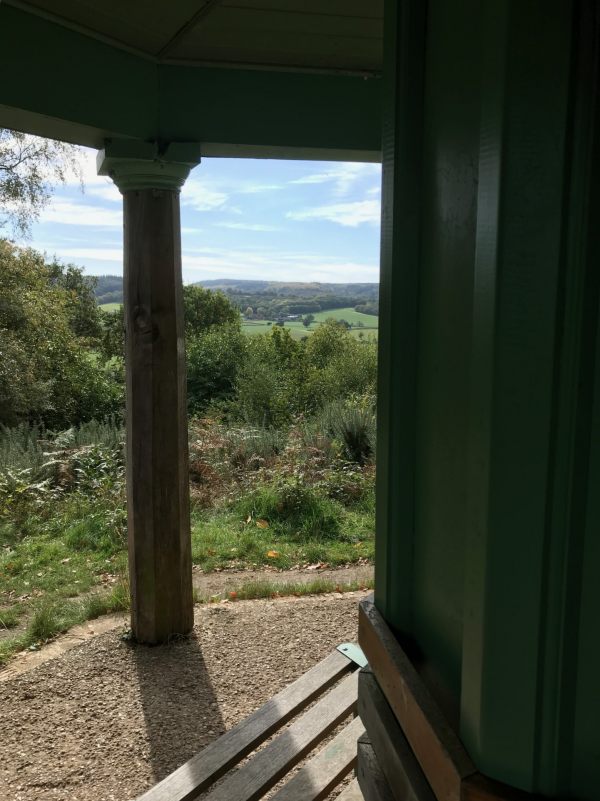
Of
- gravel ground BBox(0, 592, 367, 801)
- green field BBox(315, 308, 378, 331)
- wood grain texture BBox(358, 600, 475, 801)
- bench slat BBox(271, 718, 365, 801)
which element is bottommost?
gravel ground BBox(0, 592, 367, 801)

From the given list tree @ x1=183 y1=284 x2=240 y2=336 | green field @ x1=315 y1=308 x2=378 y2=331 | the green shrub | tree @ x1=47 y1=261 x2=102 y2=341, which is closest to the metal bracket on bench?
the green shrub

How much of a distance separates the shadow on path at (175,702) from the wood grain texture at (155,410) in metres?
0.18

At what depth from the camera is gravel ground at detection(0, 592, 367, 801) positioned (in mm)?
3132

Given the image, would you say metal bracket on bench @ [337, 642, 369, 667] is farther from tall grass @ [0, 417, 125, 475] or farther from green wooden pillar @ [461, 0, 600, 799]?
tall grass @ [0, 417, 125, 475]

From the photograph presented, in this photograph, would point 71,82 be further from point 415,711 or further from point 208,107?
point 415,711

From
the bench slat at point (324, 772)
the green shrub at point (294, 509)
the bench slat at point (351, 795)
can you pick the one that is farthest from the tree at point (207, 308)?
the bench slat at point (351, 795)

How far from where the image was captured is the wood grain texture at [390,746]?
1141 millimetres

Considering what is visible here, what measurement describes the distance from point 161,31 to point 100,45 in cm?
35

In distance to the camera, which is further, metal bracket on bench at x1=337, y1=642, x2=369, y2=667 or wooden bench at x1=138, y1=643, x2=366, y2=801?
metal bracket on bench at x1=337, y1=642, x2=369, y2=667

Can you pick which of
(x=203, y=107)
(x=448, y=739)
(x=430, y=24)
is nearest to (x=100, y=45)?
(x=203, y=107)

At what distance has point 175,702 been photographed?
12.0 ft

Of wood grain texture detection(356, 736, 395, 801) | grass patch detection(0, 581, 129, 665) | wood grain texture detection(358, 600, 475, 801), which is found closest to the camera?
wood grain texture detection(358, 600, 475, 801)

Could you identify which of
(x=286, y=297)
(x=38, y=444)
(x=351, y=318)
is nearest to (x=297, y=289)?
(x=286, y=297)

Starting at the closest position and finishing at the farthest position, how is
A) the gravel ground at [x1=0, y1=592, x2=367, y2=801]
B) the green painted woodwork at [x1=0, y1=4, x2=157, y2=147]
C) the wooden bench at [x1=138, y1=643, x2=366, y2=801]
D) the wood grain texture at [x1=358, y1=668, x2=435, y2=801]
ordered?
the wood grain texture at [x1=358, y1=668, x2=435, y2=801] → the wooden bench at [x1=138, y1=643, x2=366, y2=801] → the green painted woodwork at [x1=0, y1=4, x2=157, y2=147] → the gravel ground at [x1=0, y1=592, x2=367, y2=801]
